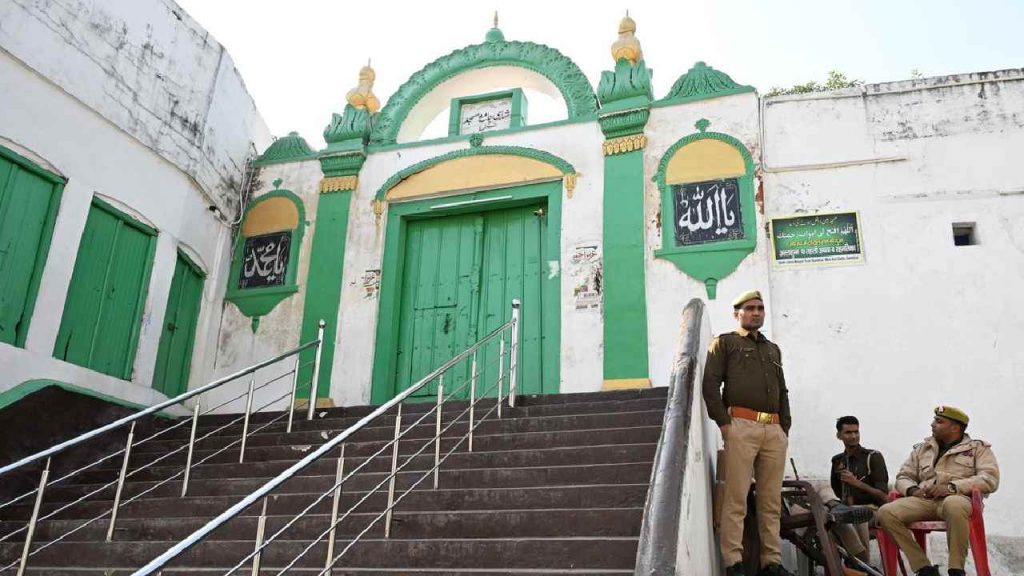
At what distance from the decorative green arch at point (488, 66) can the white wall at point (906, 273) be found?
7.02ft

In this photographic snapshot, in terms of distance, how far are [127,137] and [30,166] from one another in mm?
1199

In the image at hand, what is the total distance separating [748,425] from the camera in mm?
4961

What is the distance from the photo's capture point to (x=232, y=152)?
10406 mm

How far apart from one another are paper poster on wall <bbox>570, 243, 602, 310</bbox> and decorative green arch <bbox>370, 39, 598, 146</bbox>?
1.71m

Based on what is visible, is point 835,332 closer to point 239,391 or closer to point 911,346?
point 911,346

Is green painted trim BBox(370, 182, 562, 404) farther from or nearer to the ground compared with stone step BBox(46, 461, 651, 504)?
farther from the ground

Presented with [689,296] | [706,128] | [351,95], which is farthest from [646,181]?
[351,95]

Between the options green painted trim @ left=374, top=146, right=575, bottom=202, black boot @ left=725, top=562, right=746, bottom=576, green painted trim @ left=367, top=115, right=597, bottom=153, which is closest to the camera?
black boot @ left=725, top=562, right=746, bottom=576

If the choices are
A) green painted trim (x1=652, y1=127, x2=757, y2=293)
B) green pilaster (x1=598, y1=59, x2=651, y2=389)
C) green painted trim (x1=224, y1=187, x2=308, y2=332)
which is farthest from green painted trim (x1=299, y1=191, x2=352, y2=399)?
green painted trim (x1=652, y1=127, x2=757, y2=293)

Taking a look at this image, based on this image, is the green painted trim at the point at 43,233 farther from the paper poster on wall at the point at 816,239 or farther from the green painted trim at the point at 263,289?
the paper poster on wall at the point at 816,239

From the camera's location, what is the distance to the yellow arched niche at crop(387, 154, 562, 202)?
30.8 feet

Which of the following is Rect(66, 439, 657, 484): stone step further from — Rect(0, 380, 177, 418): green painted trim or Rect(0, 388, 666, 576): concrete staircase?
Rect(0, 380, 177, 418): green painted trim

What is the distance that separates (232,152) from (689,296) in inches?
234

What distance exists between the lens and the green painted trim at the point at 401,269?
873 centimetres
